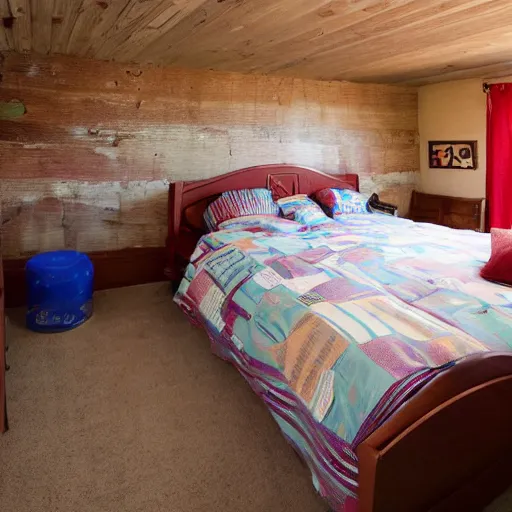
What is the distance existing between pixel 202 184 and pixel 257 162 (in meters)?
0.62

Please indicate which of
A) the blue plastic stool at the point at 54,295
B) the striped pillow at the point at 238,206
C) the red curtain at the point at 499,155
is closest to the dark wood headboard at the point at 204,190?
the striped pillow at the point at 238,206

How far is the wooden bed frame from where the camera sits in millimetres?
1015

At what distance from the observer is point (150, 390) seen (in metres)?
2.16

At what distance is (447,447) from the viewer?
43.0 inches

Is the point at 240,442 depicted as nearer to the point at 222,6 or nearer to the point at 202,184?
the point at 222,6

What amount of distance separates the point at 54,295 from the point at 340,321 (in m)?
2.03

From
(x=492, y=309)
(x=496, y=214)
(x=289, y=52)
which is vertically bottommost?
(x=492, y=309)

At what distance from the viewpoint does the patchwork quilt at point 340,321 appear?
4.12ft

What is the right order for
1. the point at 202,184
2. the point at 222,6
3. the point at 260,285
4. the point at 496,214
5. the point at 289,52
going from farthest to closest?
the point at 496,214
the point at 202,184
the point at 289,52
the point at 260,285
the point at 222,6

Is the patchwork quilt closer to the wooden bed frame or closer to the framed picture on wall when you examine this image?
the wooden bed frame

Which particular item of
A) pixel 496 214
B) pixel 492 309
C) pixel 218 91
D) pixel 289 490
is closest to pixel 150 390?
pixel 289 490

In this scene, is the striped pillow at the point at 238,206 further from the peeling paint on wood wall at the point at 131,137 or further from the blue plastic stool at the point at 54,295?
the blue plastic stool at the point at 54,295

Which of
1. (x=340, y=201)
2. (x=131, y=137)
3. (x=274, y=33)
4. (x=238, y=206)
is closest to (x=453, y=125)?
(x=340, y=201)

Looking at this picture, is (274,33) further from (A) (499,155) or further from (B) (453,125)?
(B) (453,125)
